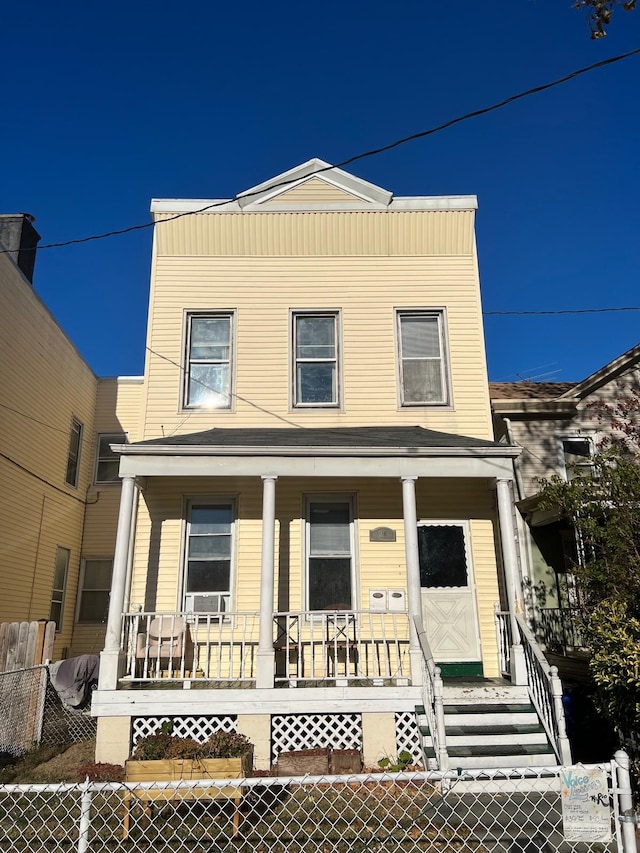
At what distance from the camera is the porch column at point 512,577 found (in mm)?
7906

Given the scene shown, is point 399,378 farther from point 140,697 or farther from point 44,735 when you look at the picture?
point 44,735

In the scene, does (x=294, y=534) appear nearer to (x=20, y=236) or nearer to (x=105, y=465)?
(x=105, y=465)

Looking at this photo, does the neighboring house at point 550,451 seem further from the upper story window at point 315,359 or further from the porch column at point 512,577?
the upper story window at point 315,359

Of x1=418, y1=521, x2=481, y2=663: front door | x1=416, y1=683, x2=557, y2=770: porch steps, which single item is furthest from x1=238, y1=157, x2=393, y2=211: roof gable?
x1=416, y1=683, x2=557, y2=770: porch steps

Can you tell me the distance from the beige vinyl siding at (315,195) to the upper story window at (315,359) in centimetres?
209

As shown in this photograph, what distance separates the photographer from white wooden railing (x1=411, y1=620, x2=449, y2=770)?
20.9ft

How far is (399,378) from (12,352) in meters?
7.71

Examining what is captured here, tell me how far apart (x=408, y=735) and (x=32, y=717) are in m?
5.52

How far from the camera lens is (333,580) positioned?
31.0ft

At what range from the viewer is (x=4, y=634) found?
29.8ft

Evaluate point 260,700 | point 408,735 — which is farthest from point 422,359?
point 260,700

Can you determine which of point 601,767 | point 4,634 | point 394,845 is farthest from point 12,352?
point 601,767

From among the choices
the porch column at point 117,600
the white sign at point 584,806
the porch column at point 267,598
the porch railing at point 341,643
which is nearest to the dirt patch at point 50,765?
the porch column at point 117,600

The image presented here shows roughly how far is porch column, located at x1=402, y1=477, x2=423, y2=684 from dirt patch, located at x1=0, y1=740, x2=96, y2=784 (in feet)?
13.8
